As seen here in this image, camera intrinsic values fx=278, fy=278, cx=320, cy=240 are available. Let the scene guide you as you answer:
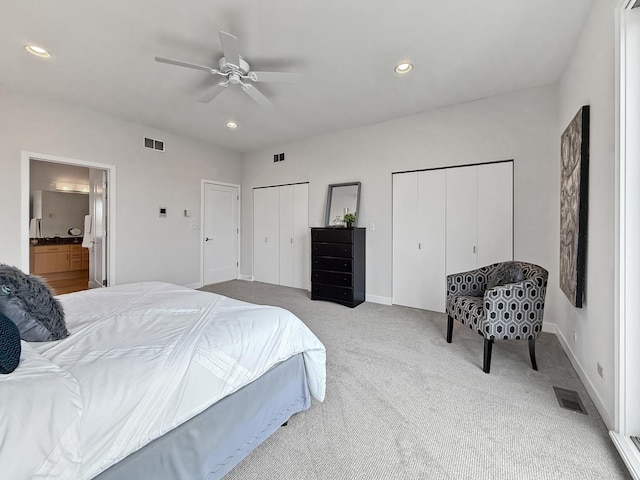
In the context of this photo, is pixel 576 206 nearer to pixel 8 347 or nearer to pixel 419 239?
pixel 419 239

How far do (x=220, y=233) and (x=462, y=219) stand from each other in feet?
14.5

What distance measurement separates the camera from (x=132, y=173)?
434 cm

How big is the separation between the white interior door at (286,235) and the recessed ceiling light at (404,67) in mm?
2907

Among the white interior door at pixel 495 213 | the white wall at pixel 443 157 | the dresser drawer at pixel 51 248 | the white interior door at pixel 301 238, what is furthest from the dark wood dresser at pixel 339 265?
the dresser drawer at pixel 51 248

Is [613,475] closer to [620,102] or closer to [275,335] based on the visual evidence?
[275,335]

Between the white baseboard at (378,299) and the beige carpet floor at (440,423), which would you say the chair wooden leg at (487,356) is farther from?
the white baseboard at (378,299)

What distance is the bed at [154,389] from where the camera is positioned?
81 cm

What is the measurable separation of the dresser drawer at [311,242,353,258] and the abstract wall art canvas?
2446 millimetres

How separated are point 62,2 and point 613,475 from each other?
14.5ft

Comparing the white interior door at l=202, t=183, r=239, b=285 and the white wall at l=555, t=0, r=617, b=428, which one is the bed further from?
the white interior door at l=202, t=183, r=239, b=285

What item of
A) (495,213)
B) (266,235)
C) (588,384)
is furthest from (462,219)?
(266,235)

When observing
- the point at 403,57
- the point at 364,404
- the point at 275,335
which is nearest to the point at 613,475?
the point at 364,404

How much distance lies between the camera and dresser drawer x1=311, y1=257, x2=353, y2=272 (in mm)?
4211

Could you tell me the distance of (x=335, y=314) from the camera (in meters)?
3.81
